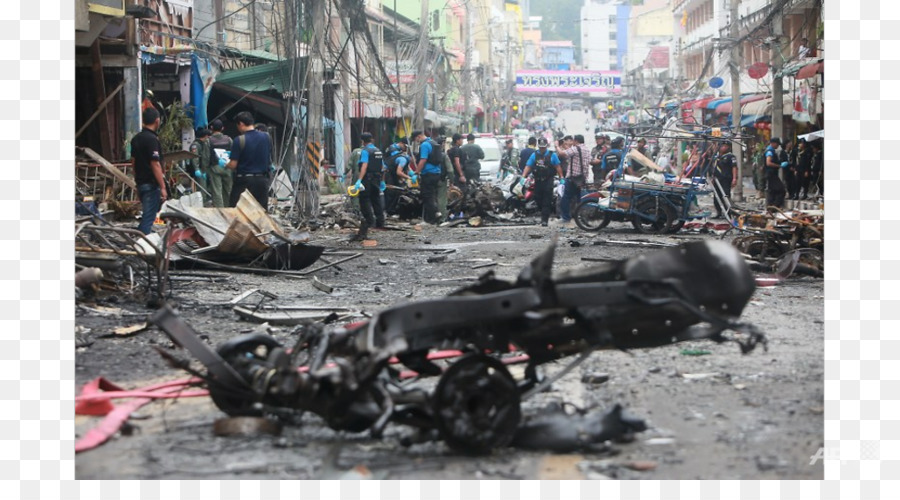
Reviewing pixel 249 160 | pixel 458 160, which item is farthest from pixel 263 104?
pixel 249 160

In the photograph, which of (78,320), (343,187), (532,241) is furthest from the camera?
(343,187)

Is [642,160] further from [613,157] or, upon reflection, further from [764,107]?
[764,107]

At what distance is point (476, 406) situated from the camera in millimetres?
5043

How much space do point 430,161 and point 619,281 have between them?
14.3m

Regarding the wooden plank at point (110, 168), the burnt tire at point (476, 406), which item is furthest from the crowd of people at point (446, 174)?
the burnt tire at point (476, 406)

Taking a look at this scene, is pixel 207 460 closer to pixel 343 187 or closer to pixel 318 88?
pixel 318 88

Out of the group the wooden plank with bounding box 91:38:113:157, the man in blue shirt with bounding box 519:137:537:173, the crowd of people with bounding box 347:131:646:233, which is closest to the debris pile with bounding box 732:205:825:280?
the crowd of people with bounding box 347:131:646:233

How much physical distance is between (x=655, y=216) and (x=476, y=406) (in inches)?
530

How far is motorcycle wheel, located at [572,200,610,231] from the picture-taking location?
1839 cm

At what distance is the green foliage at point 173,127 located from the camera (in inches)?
770

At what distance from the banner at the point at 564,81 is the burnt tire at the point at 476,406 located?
90.9 meters

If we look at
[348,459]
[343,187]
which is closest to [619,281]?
[348,459]

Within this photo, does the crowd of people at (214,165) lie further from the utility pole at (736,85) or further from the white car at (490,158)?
the utility pole at (736,85)
